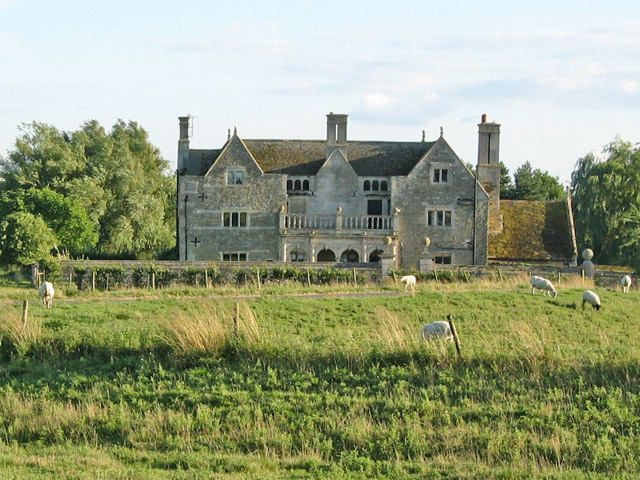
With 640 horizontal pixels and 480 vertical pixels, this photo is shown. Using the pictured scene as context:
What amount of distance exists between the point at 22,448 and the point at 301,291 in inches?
864

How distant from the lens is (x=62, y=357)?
19.0m

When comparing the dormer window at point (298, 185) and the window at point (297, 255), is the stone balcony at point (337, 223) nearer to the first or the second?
the window at point (297, 255)

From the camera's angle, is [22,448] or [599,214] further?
[599,214]

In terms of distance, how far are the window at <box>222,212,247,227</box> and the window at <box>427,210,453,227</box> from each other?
10.8 m

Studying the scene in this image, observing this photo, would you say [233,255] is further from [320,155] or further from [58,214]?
[58,214]

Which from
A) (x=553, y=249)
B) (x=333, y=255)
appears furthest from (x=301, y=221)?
(x=553, y=249)

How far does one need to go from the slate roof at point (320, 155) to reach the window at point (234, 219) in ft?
10.2

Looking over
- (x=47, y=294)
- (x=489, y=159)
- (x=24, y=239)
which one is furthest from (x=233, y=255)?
(x=47, y=294)

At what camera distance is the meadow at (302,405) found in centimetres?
1284

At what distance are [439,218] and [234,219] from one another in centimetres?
1194

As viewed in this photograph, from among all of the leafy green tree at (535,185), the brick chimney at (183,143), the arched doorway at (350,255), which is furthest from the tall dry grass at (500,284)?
the leafy green tree at (535,185)

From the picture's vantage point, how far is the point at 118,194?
60344mm

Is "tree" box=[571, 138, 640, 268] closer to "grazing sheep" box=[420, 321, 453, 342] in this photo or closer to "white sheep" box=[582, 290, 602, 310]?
"white sheep" box=[582, 290, 602, 310]

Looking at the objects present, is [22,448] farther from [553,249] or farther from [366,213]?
[553,249]
